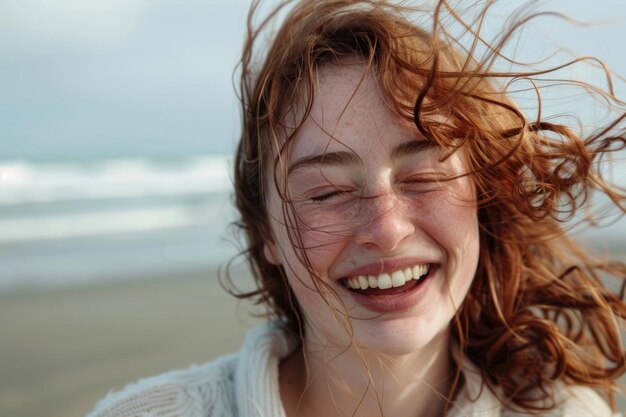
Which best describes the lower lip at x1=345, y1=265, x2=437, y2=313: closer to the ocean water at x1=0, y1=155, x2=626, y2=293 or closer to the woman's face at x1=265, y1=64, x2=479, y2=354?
the woman's face at x1=265, y1=64, x2=479, y2=354

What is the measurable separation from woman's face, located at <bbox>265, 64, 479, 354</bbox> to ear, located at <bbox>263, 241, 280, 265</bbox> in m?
0.24

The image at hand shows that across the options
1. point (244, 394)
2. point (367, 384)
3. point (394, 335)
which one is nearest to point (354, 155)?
point (394, 335)

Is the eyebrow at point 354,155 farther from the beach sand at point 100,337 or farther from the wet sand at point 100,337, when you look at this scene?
the wet sand at point 100,337

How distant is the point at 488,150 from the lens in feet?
6.95

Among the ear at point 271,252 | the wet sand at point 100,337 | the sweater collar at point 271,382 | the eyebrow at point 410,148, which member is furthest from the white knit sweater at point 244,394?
the wet sand at point 100,337

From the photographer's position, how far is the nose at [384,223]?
1.95 meters

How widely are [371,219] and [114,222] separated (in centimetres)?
753

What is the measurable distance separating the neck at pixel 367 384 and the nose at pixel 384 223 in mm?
356

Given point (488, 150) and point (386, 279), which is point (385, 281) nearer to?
point (386, 279)

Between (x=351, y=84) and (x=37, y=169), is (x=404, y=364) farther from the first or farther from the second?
(x=37, y=169)

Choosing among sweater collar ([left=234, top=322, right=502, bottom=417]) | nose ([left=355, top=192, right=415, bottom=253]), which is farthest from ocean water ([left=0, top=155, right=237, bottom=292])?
nose ([left=355, top=192, right=415, bottom=253])

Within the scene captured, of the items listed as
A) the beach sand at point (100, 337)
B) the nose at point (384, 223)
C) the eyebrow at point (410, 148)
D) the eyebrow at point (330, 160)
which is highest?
the beach sand at point (100, 337)

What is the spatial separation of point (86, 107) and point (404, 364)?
18287 millimetres

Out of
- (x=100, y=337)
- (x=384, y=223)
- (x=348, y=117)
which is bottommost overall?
(x=384, y=223)
